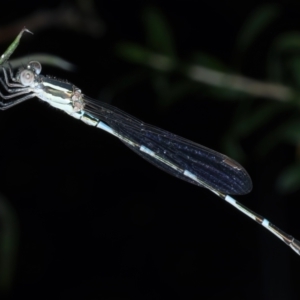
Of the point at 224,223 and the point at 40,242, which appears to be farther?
the point at 224,223

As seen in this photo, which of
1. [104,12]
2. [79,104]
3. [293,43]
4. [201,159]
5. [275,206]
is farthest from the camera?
[275,206]

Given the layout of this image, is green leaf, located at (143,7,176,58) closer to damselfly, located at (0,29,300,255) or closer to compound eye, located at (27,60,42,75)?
damselfly, located at (0,29,300,255)

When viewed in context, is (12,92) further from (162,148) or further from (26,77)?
(162,148)

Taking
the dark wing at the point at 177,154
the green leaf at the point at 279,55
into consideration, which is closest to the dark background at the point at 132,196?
the green leaf at the point at 279,55

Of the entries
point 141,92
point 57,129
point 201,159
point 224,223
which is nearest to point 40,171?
point 57,129

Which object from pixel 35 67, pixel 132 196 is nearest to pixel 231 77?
pixel 35 67

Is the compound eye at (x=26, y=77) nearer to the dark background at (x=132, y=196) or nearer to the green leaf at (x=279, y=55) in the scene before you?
the dark background at (x=132, y=196)

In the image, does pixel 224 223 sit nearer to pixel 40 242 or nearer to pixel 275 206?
pixel 275 206
